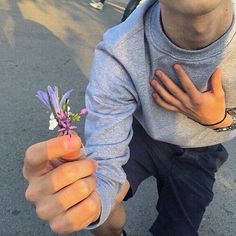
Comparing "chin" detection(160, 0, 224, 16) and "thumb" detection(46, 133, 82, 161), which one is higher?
"chin" detection(160, 0, 224, 16)

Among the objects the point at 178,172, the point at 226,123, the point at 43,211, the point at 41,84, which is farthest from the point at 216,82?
the point at 41,84

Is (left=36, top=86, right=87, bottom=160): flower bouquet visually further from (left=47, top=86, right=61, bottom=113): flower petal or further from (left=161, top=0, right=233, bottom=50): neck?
(left=161, top=0, right=233, bottom=50): neck

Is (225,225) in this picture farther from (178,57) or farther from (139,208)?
(178,57)

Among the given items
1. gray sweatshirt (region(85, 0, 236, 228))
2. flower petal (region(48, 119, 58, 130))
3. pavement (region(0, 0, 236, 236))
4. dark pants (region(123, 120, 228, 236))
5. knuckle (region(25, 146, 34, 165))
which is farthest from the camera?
pavement (region(0, 0, 236, 236))

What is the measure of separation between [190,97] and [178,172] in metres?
0.45

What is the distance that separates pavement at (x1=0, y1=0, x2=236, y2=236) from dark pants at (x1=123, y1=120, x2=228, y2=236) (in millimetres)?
420

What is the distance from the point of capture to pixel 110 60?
5.39ft

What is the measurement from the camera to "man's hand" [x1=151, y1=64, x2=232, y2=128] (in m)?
1.62

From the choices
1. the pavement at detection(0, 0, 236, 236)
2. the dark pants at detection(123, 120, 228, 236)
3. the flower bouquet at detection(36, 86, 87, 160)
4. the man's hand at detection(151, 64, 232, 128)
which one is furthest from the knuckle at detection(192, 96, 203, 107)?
the pavement at detection(0, 0, 236, 236)

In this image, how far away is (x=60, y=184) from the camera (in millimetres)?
1133

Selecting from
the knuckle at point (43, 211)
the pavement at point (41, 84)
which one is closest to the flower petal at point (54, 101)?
the knuckle at point (43, 211)

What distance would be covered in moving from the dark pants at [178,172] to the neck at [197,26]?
0.54 m

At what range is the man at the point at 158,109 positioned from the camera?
4.42 feet

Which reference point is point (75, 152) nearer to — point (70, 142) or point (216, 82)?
point (70, 142)
